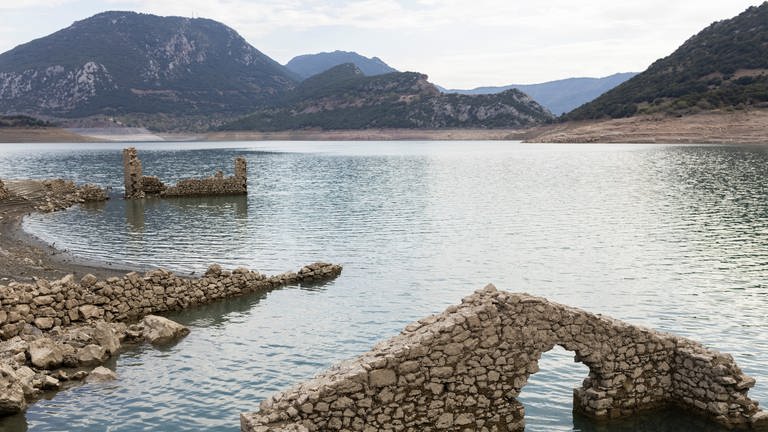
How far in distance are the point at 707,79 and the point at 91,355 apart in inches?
6791

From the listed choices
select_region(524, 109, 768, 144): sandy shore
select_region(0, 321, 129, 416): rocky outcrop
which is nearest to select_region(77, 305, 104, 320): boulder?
select_region(0, 321, 129, 416): rocky outcrop

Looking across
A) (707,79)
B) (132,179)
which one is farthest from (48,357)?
(707,79)

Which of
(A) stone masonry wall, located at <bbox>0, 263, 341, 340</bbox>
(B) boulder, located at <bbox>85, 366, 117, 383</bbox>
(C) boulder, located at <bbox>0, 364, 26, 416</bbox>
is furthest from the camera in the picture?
(A) stone masonry wall, located at <bbox>0, 263, 341, 340</bbox>

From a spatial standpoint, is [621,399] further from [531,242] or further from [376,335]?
[531,242]

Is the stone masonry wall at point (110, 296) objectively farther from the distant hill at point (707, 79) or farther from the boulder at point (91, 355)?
the distant hill at point (707, 79)

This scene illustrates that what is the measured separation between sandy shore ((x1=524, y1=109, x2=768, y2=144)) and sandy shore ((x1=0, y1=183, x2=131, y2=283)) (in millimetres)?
129140

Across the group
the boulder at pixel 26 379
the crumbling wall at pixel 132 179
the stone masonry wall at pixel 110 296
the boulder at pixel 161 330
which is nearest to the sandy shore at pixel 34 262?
the stone masonry wall at pixel 110 296

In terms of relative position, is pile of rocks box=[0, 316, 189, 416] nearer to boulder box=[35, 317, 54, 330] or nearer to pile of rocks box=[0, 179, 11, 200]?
boulder box=[35, 317, 54, 330]

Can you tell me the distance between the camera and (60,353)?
18.2 meters

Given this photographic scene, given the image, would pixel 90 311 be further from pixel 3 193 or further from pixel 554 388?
pixel 3 193

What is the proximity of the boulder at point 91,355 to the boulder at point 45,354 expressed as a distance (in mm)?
486

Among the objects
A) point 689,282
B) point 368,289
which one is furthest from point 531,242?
point 368,289

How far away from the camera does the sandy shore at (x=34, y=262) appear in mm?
28391

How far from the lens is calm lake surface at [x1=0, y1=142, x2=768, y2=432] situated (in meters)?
16.5
